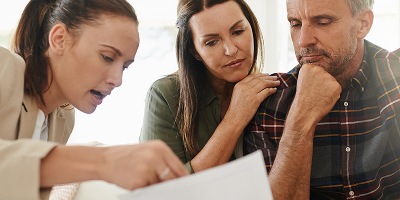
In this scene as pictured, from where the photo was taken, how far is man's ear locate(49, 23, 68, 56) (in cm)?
86

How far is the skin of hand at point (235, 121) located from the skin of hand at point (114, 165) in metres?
0.68

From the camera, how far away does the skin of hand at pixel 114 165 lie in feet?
1.46

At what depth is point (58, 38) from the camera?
2.85 ft

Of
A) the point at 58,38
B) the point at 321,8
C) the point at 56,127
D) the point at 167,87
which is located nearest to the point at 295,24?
the point at 321,8

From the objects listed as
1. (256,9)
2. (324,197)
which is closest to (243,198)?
(324,197)

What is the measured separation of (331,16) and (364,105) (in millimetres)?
358

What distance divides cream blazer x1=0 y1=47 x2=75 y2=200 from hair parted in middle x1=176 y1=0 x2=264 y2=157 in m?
0.47

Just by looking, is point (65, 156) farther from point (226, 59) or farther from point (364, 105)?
point (364, 105)

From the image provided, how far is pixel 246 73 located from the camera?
1.31 meters

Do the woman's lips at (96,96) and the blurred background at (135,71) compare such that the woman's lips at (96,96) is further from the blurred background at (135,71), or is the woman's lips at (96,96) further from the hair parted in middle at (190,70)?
the blurred background at (135,71)

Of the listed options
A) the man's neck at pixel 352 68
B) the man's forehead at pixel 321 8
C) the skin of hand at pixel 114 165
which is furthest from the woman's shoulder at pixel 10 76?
the man's neck at pixel 352 68

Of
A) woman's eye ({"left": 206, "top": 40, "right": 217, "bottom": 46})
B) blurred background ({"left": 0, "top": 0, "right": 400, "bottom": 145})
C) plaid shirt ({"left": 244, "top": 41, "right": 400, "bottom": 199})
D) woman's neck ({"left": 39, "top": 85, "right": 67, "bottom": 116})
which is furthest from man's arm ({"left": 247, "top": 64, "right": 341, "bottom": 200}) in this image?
blurred background ({"left": 0, "top": 0, "right": 400, "bottom": 145})

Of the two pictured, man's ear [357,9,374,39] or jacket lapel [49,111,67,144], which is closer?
jacket lapel [49,111,67,144]

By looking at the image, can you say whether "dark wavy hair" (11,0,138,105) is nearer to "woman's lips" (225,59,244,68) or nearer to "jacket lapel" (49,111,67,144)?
"jacket lapel" (49,111,67,144)
